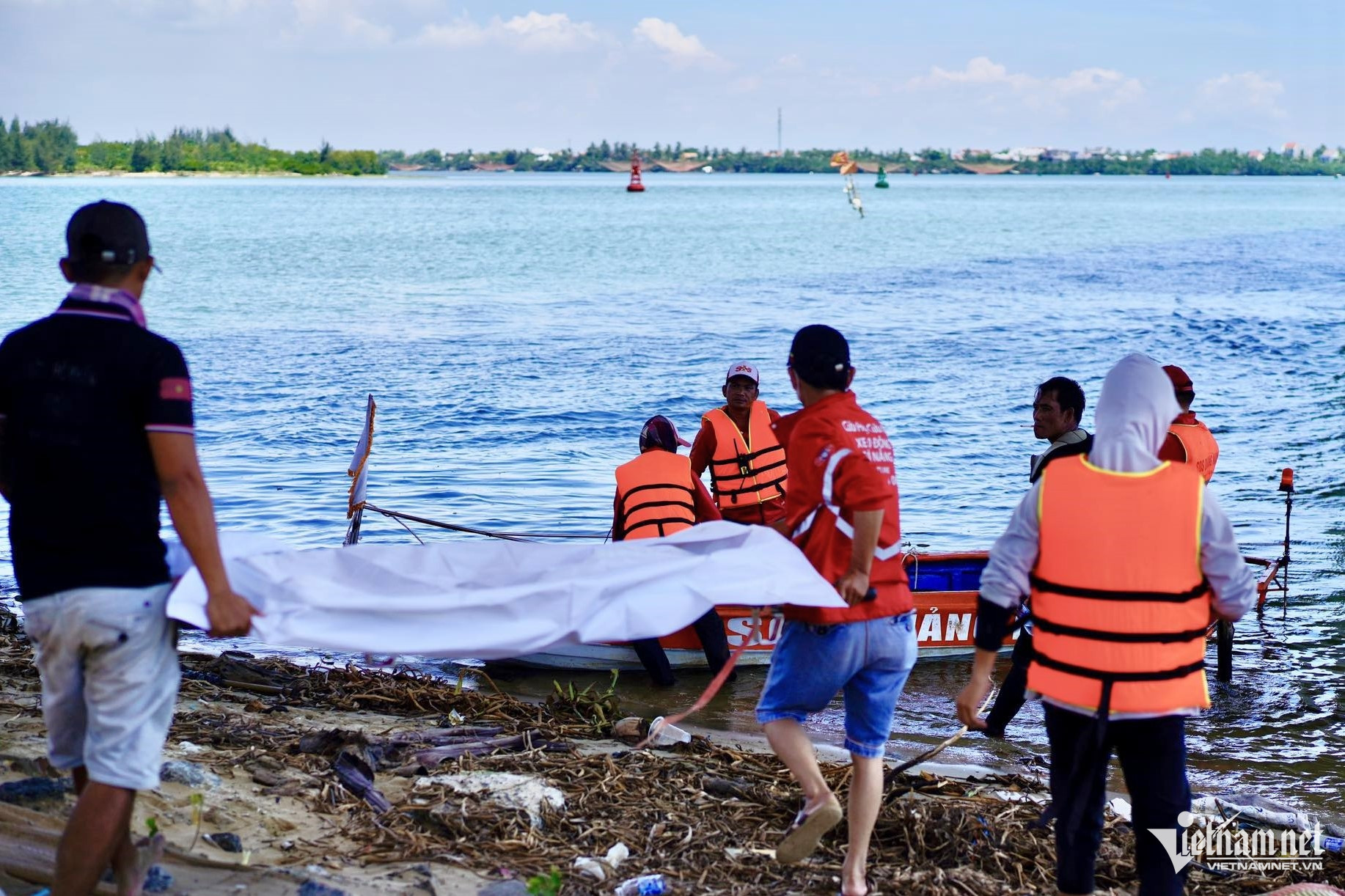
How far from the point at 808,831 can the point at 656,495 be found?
385cm

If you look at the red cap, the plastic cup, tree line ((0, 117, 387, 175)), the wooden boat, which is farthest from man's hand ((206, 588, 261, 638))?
tree line ((0, 117, 387, 175))

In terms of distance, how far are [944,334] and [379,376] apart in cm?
1590

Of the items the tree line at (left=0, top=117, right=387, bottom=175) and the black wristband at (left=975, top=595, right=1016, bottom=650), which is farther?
the tree line at (left=0, top=117, right=387, bottom=175)

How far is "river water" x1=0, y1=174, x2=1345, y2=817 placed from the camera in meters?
10.1

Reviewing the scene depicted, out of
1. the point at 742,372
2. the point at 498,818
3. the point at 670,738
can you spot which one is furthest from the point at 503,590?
the point at 742,372

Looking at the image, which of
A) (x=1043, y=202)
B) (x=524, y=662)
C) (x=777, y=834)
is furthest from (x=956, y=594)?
(x=1043, y=202)

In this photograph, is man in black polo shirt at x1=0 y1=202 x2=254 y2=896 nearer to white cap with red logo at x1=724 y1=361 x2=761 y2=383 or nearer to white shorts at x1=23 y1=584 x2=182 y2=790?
white shorts at x1=23 y1=584 x2=182 y2=790

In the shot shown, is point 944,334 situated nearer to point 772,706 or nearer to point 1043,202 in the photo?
point 772,706

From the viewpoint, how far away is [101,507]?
3457 mm

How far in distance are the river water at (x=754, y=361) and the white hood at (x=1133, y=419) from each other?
448 cm

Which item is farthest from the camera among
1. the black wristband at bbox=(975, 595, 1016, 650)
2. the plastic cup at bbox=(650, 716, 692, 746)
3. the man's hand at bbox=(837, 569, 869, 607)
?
the plastic cup at bbox=(650, 716, 692, 746)

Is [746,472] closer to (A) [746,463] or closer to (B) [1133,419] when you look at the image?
(A) [746,463]

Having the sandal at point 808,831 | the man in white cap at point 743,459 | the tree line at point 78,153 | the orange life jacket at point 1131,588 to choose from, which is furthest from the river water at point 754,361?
the tree line at point 78,153

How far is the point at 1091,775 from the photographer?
385cm
